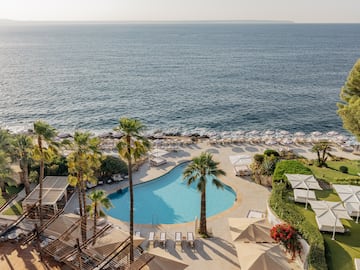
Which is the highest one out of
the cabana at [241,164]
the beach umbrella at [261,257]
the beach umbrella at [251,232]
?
the beach umbrella at [261,257]

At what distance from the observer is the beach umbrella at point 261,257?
1755 centimetres

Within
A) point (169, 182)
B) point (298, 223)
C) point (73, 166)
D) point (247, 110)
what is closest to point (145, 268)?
point (73, 166)

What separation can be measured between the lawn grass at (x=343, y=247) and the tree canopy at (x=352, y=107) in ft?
32.3

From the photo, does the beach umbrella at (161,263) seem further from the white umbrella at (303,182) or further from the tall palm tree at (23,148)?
the tall palm tree at (23,148)

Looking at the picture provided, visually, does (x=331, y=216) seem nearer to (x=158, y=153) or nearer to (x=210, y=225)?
(x=210, y=225)

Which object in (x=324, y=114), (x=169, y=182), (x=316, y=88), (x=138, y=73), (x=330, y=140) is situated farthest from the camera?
(x=138, y=73)

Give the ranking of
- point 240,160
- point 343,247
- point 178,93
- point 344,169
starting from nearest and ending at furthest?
point 343,247 < point 344,169 < point 240,160 < point 178,93

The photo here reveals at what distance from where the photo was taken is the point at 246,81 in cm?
8794

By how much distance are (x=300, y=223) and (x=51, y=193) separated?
19333mm

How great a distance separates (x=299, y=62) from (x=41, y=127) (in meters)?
114

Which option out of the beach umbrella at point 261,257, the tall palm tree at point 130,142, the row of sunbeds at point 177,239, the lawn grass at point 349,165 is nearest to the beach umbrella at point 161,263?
the beach umbrella at point 261,257

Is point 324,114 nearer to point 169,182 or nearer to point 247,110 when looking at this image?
point 247,110

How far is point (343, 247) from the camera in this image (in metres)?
19.6

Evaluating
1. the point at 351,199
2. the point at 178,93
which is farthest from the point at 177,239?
the point at 178,93
